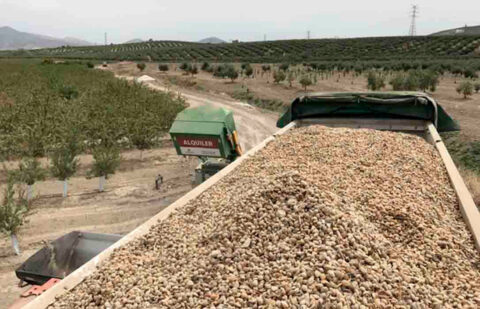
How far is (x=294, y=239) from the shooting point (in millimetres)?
3664

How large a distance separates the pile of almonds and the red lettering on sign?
2615 mm

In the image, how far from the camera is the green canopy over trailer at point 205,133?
25.9 feet

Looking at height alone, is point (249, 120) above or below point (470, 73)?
below

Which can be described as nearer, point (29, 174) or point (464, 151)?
point (29, 174)

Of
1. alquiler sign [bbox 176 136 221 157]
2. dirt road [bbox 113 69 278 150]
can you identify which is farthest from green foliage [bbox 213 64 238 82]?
alquiler sign [bbox 176 136 221 157]

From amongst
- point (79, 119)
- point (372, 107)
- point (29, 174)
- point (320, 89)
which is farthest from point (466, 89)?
point (29, 174)

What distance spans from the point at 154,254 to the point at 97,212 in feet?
18.2

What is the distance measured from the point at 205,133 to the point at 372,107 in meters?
4.09

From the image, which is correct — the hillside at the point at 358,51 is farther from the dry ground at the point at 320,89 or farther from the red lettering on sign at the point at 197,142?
the red lettering on sign at the point at 197,142

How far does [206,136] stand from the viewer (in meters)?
7.90

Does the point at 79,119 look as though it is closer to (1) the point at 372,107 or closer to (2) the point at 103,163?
(2) the point at 103,163

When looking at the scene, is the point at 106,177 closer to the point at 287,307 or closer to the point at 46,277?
the point at 46,277

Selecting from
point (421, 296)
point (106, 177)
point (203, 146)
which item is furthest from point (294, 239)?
point (106, 177)

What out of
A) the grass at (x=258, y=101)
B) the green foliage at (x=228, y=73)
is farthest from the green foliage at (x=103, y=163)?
the green foliage at (x=228, y=73)
